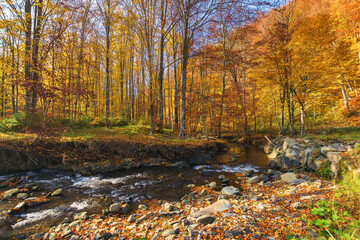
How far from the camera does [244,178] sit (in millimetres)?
6969

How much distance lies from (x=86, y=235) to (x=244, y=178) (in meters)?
6.40

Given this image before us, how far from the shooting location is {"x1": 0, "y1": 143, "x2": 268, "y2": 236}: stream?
423cm

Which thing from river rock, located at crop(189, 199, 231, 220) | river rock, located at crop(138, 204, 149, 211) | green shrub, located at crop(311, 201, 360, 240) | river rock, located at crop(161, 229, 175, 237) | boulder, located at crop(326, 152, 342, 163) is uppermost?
boulder, located at crop(326, 152, 342, 163)

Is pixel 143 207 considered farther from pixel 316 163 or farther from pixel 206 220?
pixel 316 163

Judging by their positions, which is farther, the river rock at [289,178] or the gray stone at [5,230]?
the river rock at [289,178]

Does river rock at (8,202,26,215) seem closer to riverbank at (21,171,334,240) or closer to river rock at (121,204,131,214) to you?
riverbank at (21,171,334,240)

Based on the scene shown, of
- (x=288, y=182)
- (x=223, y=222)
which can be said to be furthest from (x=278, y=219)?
(x=288, y=182)

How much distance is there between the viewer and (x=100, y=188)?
605 cm

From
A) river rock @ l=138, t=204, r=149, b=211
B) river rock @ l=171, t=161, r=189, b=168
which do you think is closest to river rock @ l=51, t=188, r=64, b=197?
river rock @ l=138, t=204, r=149, b=211

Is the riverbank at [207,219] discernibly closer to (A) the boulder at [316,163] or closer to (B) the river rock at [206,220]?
(B) the river rock at [206,220]

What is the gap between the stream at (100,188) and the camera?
13.9 ft

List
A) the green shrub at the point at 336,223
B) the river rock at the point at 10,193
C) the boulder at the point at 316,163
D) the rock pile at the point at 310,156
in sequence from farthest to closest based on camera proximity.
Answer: the boulder at the point at 316,163
the rock pile at the point at 310,156
the river rock at the point at 10,193
the green shrub at the point at 336,223

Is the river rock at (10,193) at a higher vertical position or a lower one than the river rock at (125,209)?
higher

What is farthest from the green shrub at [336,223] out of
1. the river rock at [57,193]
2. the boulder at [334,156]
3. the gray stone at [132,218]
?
the river rock at [57,193]
